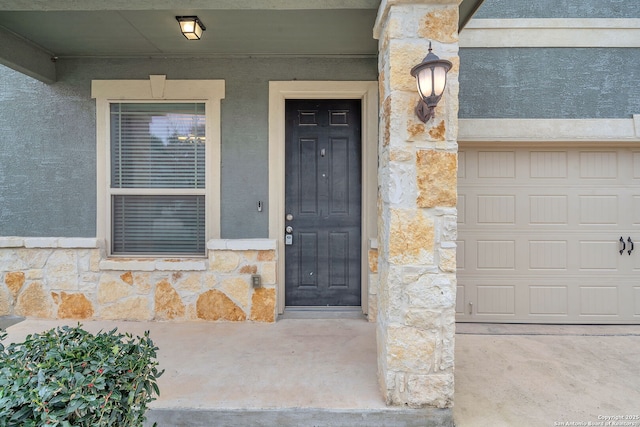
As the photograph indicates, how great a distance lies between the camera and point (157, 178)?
3.74m

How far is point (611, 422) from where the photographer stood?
83.6 inches

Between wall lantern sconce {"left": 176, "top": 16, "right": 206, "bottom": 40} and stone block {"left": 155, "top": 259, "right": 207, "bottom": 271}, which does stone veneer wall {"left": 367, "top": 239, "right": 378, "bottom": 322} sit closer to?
stone block {"left": 155, "top": 259, "right": 207, "bottom": 271}

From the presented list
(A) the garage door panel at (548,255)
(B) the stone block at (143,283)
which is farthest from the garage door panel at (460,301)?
(B) the stone block at (143,283)

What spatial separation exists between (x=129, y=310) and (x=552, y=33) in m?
5.17

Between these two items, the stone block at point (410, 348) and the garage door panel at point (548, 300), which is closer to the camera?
the stone block at point (410, 348)

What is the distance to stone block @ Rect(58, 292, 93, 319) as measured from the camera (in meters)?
3.60

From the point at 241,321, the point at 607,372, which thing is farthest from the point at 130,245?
the point at 607,372

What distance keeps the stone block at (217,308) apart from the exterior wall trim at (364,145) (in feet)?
1.43

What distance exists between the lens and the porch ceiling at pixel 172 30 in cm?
232

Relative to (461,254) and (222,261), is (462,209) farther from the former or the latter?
(222,261)

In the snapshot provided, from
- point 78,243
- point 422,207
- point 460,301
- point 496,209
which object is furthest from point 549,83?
point 78,243

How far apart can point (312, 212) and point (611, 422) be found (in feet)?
9.16

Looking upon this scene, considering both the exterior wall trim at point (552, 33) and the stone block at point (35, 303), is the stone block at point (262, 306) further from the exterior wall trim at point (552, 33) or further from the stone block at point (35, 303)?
the exterior wall trim at point (552, 33)

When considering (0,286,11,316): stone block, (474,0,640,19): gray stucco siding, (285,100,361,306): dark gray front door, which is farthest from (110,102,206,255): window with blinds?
(474,0,640,19): gray stucco siding
